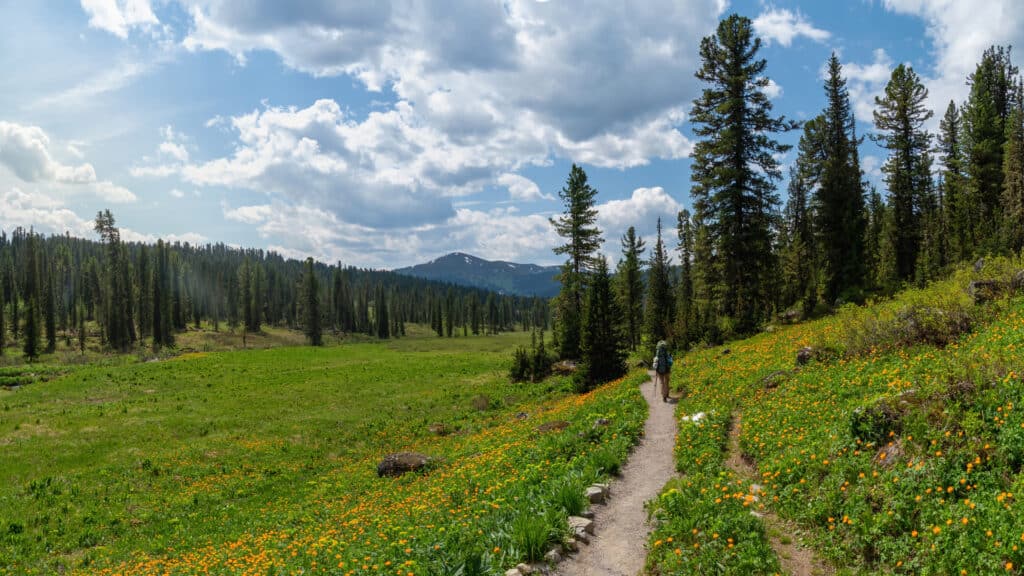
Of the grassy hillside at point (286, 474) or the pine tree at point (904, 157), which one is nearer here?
the grassy hillside at point (286, 474)

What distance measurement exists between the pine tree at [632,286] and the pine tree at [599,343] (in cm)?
2538

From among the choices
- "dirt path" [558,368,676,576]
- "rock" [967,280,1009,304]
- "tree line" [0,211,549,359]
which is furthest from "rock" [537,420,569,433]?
"tree line" [0,211,549,359]

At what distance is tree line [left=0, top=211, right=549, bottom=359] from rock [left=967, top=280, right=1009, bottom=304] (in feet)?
311

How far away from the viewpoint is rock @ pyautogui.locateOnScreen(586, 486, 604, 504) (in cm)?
993

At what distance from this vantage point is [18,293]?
121312 mm

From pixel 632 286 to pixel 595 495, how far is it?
4909 cm

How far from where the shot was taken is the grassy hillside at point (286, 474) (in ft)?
31.2

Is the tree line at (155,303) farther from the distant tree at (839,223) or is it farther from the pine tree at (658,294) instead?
the distant tree at (839,223)

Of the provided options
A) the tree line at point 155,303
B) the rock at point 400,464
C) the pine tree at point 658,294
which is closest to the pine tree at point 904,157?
the pine tree at point 658,294

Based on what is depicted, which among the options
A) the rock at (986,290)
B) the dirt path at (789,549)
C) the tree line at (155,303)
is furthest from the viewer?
the tree line at (155,303)

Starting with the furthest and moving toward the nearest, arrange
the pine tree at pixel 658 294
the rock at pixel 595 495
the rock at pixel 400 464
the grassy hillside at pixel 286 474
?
1. the pine tree at pixel 658 294
2. the rock at pixel 400 464
3. the rock at pixel 595 495
4. the grassy hillside at pixel 286 474

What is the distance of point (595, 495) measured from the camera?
9984mm

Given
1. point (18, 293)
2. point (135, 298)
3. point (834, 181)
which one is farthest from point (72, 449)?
point (18, 293)

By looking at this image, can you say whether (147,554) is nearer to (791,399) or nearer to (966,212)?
(791,399)
